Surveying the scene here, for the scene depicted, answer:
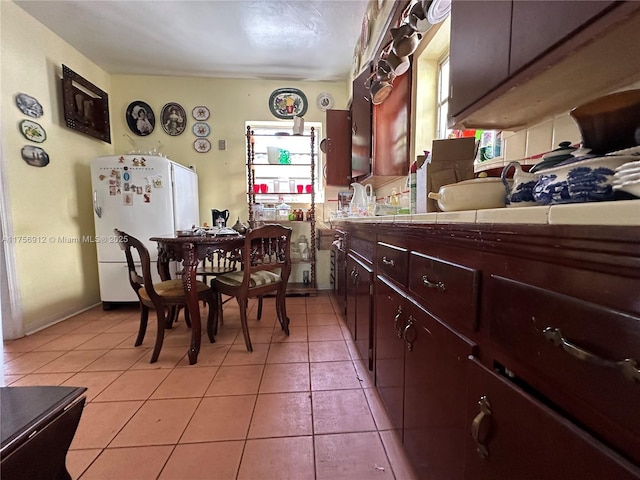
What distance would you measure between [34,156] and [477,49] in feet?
11.1

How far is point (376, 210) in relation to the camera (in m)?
1.80

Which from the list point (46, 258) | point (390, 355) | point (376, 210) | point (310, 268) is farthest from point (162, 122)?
point (390, 355)

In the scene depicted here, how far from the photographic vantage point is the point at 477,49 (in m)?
0.90

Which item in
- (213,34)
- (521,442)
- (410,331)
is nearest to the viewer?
(521,442)

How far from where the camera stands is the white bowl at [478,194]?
27.4 inches

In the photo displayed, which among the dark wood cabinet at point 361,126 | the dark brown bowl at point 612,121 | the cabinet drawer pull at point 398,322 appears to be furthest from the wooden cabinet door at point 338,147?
the dark brown bowl at point 612,121

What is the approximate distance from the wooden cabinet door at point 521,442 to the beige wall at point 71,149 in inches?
125

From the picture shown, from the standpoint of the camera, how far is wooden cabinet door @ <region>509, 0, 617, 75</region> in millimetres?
557

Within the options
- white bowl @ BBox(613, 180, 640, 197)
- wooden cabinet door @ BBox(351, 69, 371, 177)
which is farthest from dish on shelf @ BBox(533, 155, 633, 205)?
wooden cabinet door @ BBox(351, 69, 371, 177)

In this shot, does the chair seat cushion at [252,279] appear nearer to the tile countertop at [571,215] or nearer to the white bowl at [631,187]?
the tile countertop at [571,215]

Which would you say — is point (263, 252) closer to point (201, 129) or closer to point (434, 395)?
point (434, 395)

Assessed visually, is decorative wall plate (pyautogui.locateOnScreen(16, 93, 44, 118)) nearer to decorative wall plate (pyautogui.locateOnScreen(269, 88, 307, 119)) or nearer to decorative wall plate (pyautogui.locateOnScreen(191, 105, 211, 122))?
decorative wall plate (pyautogui.locateOnScreen(191, 105, 211, 122))

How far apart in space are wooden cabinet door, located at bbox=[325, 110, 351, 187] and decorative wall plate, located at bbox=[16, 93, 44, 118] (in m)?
2.66

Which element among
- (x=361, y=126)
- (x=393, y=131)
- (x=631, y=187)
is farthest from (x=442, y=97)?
(x=631, y=187)
